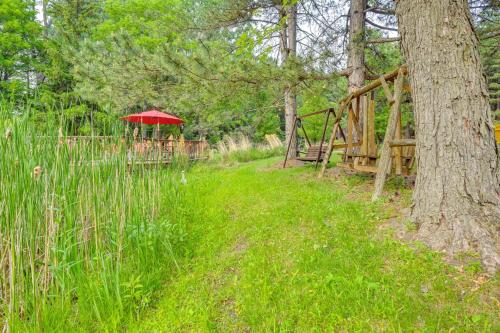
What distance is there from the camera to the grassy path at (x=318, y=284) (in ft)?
4.40

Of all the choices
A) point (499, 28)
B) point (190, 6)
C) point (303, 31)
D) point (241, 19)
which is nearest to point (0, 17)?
point (190, 6)

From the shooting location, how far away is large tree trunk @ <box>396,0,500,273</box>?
1.82 m

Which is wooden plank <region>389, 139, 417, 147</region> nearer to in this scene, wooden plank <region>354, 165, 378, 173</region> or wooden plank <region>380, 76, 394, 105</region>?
wooden plank <region>380, 76, 394, 105</region>

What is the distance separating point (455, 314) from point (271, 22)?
23.3ft

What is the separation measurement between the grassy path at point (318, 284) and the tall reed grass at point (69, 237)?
27 centimetres

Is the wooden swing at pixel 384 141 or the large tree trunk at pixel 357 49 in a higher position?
the large tree trunk at pixel 357 49

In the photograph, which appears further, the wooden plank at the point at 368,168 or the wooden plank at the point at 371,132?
the wooden plank at the point at 371,132

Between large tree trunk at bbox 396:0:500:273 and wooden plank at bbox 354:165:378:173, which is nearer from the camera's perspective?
large tree trunk at bbox 396:0:500:273

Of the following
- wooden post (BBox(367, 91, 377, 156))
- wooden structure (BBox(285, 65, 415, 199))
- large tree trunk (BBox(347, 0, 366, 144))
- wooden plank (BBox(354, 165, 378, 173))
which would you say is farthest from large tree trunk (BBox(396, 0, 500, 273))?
large tree trunk (BBox(347, 0, 366, 144))

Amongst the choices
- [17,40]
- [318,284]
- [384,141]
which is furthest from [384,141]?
[17,40]

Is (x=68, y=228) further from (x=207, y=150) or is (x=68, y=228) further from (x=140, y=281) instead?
(x=207, y=150)

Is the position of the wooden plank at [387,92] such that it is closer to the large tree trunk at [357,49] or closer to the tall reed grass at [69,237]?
the large tree trunk at [357,49]

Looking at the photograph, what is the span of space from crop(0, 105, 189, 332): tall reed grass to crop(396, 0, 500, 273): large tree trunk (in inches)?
77.3

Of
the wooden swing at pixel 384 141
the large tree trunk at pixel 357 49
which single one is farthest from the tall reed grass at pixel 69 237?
the large tree trunk at pixel 357 49
